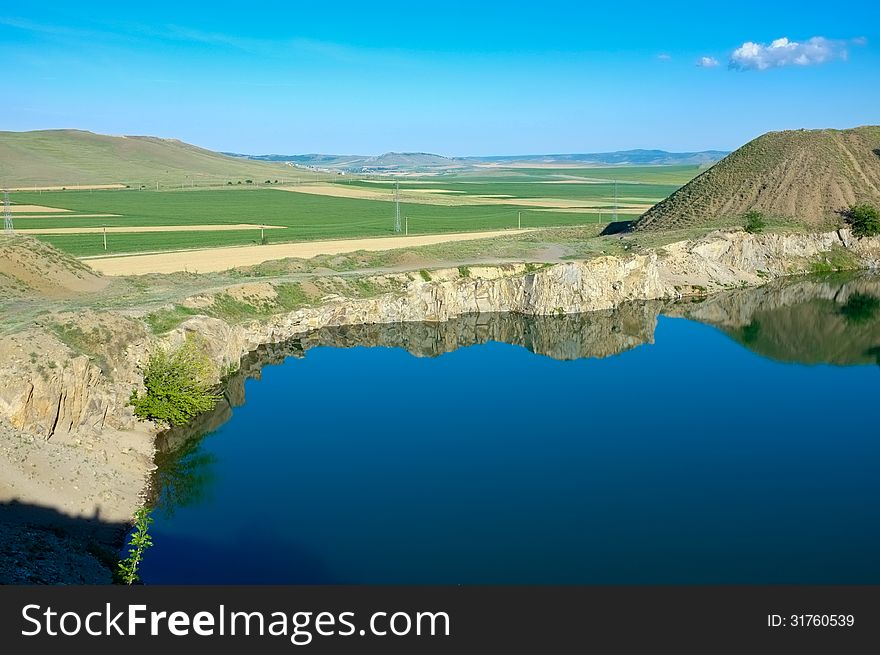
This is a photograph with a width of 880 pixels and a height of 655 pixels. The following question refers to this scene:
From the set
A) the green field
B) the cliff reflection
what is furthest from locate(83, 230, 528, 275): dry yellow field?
the cliff reflection

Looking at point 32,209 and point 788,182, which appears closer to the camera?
point 788,182

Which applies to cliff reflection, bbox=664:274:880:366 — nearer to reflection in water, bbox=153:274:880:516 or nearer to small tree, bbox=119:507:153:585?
reflection in water, bbox=153:274:880:516

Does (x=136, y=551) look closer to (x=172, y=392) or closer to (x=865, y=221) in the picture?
(x=172, y=392)

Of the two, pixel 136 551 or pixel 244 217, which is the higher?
pixel 244 217

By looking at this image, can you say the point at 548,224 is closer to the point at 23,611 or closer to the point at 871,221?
the point at 871,221

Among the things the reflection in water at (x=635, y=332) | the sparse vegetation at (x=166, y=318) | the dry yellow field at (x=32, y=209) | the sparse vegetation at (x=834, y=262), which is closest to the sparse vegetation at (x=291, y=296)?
the reflection in water at (x=635, y=332)

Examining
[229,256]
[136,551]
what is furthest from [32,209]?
[136,551]

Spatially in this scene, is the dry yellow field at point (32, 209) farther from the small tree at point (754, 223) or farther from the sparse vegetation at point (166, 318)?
the small tree at point (754, 223)
